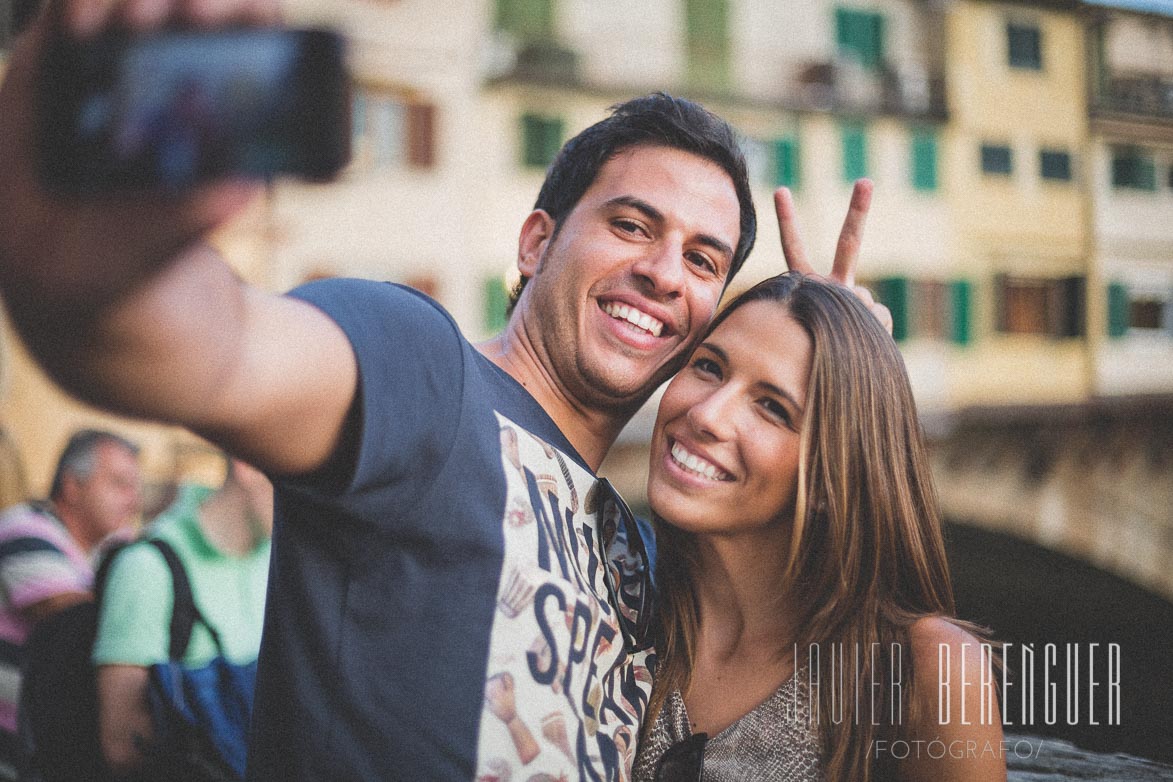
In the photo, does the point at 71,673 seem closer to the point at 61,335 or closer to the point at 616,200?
the point at 616,200

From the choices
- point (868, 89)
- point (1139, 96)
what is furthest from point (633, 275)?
point (1139, 96)

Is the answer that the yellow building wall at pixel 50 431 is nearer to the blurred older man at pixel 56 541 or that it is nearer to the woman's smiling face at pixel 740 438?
the blurred older man at pixel 56 541

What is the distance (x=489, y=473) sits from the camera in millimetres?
1292

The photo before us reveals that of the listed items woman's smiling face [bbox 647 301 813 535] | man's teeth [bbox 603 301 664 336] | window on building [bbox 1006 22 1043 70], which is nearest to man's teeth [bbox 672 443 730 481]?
woman's smiling face [bbox 647 301 813 535]

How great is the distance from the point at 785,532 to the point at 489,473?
869 mm

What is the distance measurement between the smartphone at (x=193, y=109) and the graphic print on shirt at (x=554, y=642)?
85 cm

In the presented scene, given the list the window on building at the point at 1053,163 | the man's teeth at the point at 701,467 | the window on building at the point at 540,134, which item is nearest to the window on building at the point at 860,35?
the window on building at the point at 1053,163

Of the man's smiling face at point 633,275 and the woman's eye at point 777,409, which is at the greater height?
the man's smiling face at point 633,275

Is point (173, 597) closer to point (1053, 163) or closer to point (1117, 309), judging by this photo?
point (1053, 163)

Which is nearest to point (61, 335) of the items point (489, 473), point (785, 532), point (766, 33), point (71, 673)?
point (489, 473)

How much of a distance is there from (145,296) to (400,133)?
1410cm

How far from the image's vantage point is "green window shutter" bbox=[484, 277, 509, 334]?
14.0m

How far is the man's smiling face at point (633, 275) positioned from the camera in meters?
1.94

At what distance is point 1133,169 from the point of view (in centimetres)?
1853
